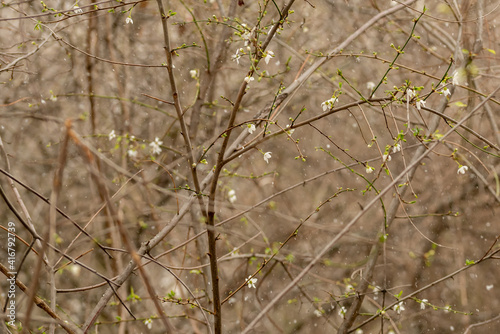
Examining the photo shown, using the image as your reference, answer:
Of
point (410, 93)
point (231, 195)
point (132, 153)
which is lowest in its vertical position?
point (410, 93)

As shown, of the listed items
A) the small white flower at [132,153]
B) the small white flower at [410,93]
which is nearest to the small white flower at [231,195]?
the small white flower at [132,153]

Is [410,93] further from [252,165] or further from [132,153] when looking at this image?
[252,165]

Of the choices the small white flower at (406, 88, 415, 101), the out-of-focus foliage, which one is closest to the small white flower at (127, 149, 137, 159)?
the out-of-focus foliage

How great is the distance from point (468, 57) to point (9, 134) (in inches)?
87.2

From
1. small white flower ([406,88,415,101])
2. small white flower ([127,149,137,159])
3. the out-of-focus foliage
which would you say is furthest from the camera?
the out-of-focus foliage

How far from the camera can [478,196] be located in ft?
8.09

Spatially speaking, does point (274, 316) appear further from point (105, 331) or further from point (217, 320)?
point (217, 320)

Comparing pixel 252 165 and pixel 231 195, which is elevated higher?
pixel 252 165

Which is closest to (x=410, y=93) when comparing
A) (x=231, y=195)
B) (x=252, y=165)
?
(x=231, y=195)

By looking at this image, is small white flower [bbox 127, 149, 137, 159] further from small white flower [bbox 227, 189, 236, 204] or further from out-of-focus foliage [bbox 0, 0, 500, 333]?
small white flower [bbox 227, 189, 236, 204]

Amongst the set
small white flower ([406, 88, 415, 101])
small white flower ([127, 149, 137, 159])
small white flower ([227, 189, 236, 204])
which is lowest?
small white flower ([406, 88, 415, 101])

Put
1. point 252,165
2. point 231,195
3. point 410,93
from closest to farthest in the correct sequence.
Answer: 1. point 410,93
2. point 231,195
3. point 252,165

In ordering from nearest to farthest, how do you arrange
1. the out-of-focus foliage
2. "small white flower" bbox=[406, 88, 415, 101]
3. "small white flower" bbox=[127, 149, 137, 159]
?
"small white flower" bbox=[406, 88, 415, 101]
"small white flower" bbox=[127, 149, 137, 159]
the out-of-focus foliage

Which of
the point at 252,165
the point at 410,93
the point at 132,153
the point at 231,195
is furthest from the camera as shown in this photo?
the point at 252,165
